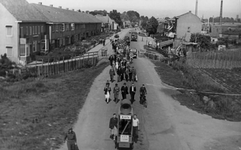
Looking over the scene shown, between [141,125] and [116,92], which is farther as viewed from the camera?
[116,92]

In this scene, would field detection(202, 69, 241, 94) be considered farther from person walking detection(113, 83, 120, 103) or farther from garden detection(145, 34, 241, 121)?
person walking detection(113, 83, 120, 103)

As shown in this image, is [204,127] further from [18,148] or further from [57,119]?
[18,148]

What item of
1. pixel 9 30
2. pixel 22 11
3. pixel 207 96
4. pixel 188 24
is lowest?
pixel 207 96

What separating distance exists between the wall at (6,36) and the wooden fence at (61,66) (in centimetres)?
560

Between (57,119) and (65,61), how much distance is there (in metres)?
21.2

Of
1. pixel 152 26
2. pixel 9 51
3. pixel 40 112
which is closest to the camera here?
pixel 40 112

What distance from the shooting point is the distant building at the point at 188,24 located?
78.2m

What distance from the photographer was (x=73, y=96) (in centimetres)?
2659

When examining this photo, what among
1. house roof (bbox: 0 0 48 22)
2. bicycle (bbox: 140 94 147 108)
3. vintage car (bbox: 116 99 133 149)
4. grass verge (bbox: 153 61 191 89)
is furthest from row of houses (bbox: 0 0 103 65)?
vintage car (bbox: 116 99 133 149)

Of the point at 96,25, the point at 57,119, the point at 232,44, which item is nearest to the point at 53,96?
the point at 57,119

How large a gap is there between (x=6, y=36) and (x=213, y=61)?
98.7 ft

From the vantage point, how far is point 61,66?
132 feet

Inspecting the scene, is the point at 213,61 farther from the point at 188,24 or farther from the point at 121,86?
the point at 188,24

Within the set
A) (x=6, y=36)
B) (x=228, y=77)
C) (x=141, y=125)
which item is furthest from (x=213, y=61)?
(x=141, y=125)
